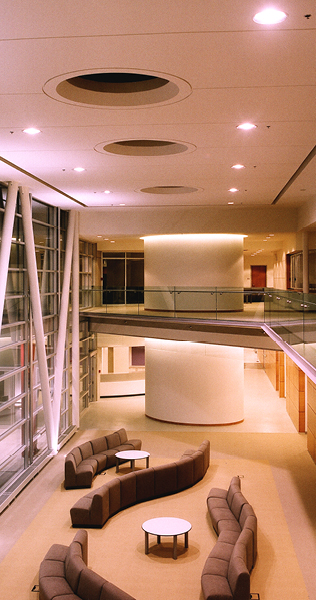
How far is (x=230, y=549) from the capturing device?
8680 mm

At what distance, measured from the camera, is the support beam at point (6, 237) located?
10.9 meters

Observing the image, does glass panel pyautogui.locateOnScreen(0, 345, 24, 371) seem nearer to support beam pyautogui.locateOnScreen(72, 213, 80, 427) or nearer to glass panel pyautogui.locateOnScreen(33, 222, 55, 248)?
glass panel pyautogui.locateOnScreen(33, 222, 55, 248)

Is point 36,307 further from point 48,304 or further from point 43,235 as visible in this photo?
point 43,235

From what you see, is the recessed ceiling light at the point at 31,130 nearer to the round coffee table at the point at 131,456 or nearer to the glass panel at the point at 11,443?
the glass panel at the point at 11,443

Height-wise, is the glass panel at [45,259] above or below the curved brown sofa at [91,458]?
above

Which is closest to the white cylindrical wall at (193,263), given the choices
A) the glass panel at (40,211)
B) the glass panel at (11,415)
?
the glass panel at (40,211)

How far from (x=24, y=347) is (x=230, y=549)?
23.7 feet

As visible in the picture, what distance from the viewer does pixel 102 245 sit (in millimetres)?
24969

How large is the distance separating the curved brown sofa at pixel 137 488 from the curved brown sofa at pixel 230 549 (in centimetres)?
116

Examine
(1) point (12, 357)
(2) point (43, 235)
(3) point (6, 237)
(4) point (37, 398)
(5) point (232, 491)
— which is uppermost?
(2) point (43, 235)

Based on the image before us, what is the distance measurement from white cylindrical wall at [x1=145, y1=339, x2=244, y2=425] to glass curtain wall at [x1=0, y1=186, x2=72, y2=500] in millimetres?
4519

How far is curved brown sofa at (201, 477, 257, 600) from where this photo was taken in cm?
738

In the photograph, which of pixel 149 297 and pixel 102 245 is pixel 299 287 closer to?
pixel 149 297

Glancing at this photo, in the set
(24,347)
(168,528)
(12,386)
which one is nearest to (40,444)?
(12,386)
